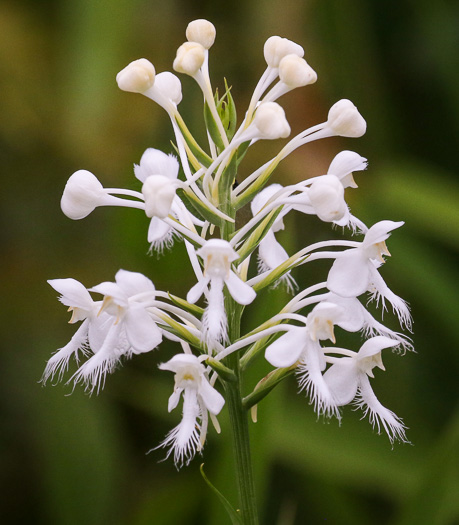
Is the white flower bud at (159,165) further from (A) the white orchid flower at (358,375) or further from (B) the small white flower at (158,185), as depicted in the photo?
(A) the white orchid flower at (358,375)

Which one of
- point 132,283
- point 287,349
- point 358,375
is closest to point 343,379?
point 358,375

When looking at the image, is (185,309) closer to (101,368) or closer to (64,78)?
(101,368)

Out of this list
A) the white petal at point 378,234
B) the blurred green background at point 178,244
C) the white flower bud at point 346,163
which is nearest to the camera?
the white petal at point 378,234

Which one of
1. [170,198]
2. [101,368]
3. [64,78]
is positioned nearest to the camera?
[170,198]

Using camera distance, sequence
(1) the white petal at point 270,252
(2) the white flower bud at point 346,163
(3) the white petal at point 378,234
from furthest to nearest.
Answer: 1. (1) the white petal at point 270,252
2. (2) the white flower bud at point 346,163
3. (3) the white petal at point 378,234

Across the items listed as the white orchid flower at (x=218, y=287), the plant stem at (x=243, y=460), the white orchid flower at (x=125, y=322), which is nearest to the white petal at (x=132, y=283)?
the white orchid flower at (x=125, y=322)

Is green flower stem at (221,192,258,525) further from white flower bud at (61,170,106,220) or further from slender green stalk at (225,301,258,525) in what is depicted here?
white flower bud at (61,170,106,220)

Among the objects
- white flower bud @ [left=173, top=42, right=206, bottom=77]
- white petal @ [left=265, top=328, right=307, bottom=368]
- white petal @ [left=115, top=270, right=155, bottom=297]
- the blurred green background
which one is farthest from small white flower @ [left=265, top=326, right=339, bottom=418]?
the blurred green background

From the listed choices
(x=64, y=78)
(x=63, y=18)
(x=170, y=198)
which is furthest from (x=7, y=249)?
(x=170, y=198)
